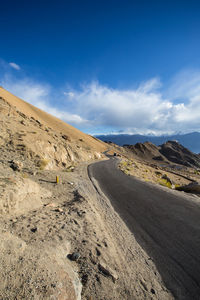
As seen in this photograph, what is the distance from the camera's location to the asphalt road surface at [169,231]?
4.15 meters

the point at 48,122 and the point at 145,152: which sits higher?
the point at 145,152

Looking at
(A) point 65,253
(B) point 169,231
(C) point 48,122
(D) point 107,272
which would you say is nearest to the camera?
(D) point 107,272

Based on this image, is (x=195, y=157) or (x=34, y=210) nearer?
(x=34, y=210)

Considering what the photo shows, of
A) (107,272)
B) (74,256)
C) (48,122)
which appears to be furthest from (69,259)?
(48,122)

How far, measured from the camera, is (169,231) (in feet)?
21.4

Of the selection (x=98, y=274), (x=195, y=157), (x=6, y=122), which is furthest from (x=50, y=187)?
(x=195, y=157)

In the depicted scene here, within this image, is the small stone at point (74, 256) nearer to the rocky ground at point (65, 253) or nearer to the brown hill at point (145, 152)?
the rocky ground at point (65, 253)

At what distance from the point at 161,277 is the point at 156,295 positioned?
670mm

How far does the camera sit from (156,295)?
3.68 m

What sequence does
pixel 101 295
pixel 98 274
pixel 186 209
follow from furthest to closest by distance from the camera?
pixel 186 209
pixel 98 274
pixel 101 295

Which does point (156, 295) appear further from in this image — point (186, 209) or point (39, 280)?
point (186, 209)

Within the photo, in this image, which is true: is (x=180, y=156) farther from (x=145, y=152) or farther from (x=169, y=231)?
(x=169, y=231)

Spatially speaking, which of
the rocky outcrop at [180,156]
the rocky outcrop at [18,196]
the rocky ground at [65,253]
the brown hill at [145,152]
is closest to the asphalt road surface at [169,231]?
the rocky ground at [65,253]

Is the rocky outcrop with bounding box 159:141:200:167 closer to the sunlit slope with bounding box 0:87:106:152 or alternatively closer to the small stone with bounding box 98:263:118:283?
the sunlit slope with bounding box 0:87:106:152
